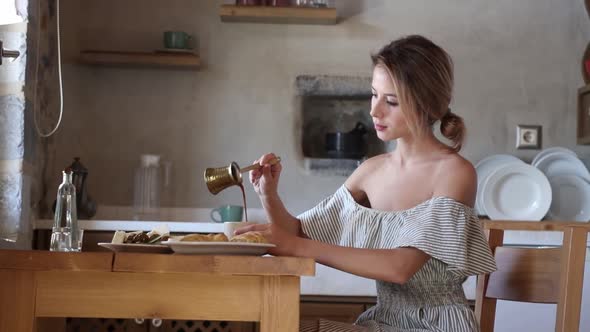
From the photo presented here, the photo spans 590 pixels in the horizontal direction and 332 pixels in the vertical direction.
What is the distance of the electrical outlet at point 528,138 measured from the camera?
159 inches

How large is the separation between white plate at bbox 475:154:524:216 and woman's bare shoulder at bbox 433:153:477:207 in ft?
6.57

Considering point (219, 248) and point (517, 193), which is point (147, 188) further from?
point (219, 248)

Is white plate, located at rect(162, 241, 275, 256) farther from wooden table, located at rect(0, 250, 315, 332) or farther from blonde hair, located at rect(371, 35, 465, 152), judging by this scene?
blonde hair, located at rect(371, 35, 465, 152)

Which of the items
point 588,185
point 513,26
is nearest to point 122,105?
point 513,26

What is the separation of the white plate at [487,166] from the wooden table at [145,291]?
103 inches

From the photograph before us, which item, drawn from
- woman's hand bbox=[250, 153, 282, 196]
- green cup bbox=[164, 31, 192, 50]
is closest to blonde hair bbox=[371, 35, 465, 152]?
woman's hand bbox=[250, 153, 282, 196]

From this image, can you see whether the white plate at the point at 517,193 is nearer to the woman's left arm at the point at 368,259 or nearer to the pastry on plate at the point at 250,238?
the woman's left arm at the point at 368,259

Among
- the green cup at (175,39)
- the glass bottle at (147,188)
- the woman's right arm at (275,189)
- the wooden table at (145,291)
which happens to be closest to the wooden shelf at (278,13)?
the green cup at (175,39)

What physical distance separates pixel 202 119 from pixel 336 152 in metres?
0.64

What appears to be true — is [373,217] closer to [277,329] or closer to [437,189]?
[437,189]

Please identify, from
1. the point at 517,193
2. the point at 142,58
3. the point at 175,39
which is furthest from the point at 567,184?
the point at 142,58

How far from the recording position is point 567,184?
12.8 ft

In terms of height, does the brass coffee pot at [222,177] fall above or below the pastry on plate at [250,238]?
above

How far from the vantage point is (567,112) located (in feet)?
13.4
